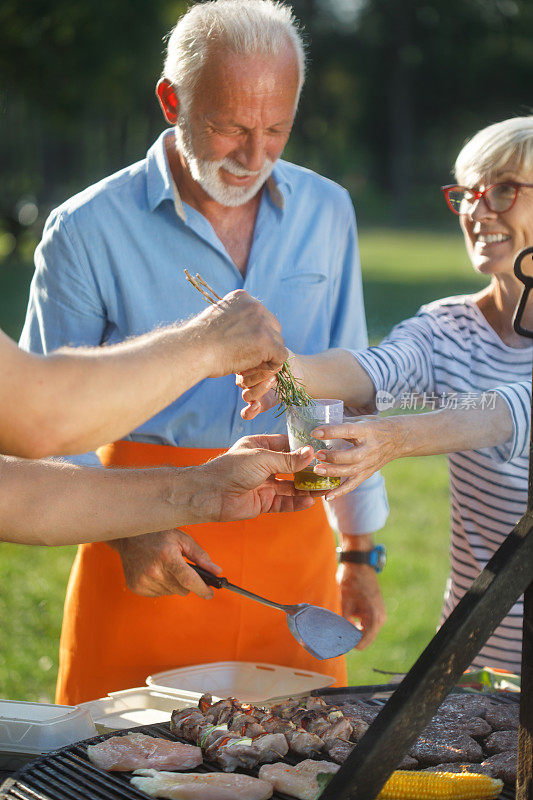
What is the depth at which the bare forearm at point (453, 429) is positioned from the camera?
2.63 meters

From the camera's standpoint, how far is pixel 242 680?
2.69 m

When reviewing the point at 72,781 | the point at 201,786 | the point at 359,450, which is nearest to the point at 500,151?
the point at 359,450

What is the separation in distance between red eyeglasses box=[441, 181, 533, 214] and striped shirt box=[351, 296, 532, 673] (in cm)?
34

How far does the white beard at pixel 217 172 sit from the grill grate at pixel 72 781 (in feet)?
5.11

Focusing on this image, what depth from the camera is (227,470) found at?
2.38m

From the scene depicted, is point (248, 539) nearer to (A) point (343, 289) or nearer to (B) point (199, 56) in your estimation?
(A) point (343, 289)

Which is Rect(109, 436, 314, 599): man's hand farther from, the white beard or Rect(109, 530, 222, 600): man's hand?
the white beard

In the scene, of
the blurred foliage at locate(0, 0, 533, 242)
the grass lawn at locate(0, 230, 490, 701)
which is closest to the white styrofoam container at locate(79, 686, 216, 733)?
the grass lawn at locate(0, 230, 490, 701)

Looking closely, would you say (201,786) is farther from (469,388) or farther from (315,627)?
(469,388)

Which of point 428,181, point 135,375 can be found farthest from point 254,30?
point 428,181

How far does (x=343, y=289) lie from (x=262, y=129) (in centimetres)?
67

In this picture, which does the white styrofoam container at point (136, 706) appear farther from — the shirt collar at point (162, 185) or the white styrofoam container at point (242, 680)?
the shirt collar at point (162, 185)

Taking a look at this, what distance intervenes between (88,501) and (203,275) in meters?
1.03

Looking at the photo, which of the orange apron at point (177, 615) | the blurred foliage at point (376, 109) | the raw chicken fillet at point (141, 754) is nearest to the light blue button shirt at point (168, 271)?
the orange apron at point (177, 615)
